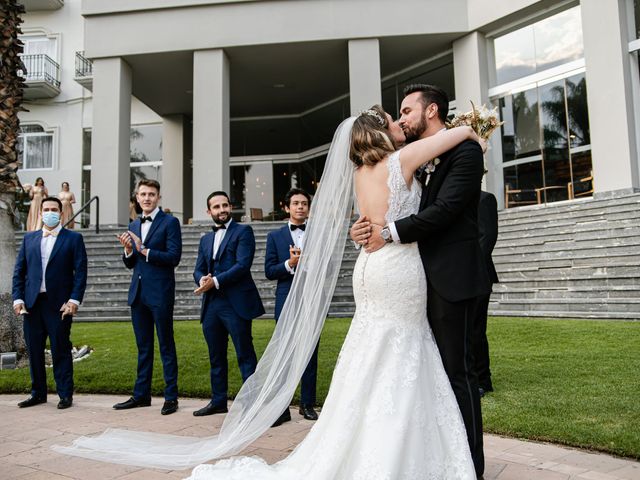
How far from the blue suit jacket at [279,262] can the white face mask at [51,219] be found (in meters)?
2.41

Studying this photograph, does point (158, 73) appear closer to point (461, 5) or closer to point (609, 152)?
point (461, 5)

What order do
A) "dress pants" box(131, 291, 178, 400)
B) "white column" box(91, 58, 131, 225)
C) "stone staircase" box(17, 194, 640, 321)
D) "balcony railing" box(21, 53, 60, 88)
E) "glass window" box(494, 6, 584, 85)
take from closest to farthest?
"dress pants" box(131, 291, 178, 400) < "stone staircase" box(17, 194, 640, 321) < "glass window" box(494, 6, 584, 85) < "white column" box(91, 58, 131, 225) < "balcony railing" box(21, 53, 60, 88)

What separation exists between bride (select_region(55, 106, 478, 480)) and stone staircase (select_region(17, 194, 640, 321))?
7642mm

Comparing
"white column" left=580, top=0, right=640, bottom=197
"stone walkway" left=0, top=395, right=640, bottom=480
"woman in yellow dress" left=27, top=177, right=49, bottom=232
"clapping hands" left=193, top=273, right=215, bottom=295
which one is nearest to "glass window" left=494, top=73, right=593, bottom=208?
"white column" left=580, top=0, right=640, bottom=197

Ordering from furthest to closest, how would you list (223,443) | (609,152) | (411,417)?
(609,152)
(223,443)
(411,417)

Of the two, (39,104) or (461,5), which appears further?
(39,104)

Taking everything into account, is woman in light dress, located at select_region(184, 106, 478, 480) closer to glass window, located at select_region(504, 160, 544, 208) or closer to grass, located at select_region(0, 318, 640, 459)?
grass, located at select_region(0, 318, 640, 459)

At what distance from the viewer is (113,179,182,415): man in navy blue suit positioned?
5520 millimetres

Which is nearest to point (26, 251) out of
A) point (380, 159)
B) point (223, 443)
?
point (223, 443)

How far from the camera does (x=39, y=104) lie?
2550cm

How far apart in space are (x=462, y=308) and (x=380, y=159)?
98 cm

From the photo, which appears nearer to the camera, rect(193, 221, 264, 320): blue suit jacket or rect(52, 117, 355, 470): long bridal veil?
rect(52, 117, 355, 470): long bridal veil

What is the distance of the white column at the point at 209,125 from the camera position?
17.1 m

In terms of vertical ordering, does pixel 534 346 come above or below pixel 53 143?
below
